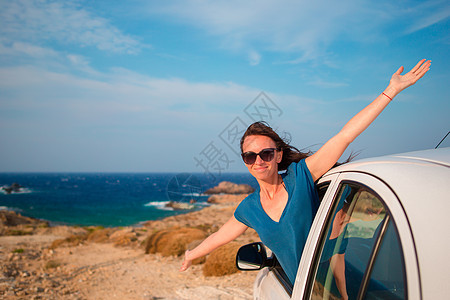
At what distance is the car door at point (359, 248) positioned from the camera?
1059 mm

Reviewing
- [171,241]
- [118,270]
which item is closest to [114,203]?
[171,241]

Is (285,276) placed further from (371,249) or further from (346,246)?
(371,249)

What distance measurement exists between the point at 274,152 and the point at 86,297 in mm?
7011

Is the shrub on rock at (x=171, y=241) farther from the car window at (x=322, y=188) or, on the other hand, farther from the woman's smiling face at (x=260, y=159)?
the car window at (x=322, y=188)

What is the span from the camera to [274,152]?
246cm

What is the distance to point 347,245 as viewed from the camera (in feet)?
5.30

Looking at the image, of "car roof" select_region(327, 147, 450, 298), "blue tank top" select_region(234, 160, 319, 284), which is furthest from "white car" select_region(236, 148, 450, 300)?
"blue tank top" select_region(234, 160, 319, 284)

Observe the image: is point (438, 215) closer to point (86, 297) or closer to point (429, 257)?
point (429, 257)

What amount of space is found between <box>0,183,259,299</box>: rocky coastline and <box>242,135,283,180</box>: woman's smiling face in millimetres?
4836

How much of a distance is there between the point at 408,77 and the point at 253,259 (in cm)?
154

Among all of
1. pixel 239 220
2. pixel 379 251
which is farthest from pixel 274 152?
pixel 379 251

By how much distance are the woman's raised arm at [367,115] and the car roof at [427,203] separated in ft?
2.14

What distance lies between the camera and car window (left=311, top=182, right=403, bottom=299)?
1.39m

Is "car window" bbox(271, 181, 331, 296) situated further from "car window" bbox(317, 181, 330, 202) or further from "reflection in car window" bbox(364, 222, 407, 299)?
"reflection in car window" bbox(364, 222, 407, 299)
